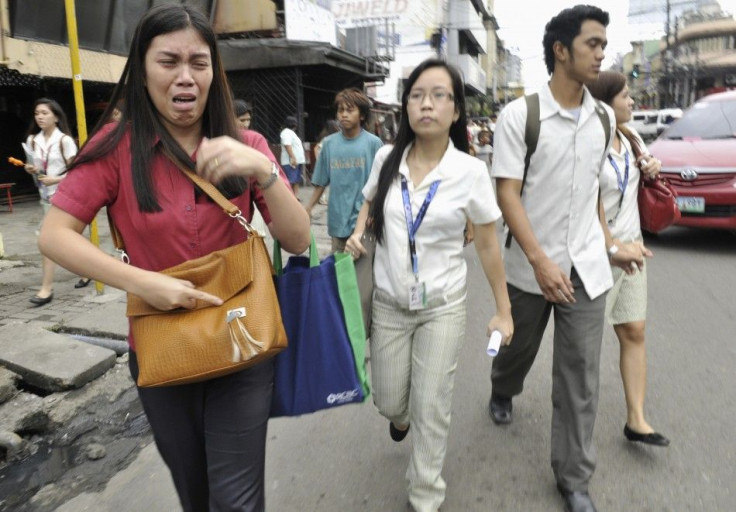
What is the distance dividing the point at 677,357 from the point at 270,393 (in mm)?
3579

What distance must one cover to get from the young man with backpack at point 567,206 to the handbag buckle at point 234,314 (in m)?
1.44

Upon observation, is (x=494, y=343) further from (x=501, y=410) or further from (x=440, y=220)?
(x=501, y=410)

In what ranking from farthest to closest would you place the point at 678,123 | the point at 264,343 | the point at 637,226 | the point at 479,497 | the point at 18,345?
the point at 678,123, the point at 18,345, the point at 637,226, the point at 479,497, the point at 264,343

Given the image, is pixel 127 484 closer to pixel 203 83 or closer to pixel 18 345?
pixel 18 345

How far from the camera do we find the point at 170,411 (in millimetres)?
1773

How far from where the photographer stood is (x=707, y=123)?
28.5ft

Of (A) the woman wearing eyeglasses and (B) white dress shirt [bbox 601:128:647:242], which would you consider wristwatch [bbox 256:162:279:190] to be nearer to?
(A) the woman wearing eyeglasses

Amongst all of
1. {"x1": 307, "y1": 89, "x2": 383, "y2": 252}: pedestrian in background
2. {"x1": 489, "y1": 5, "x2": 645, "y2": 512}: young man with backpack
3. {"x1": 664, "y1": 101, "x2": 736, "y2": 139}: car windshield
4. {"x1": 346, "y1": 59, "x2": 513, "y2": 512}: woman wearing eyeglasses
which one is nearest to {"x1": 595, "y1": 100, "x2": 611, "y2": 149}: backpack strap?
{"x1": 489, "y1": 5, "x2": 645, "y2": 512}: young man with backpack

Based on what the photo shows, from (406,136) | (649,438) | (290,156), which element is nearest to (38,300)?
(406,136)

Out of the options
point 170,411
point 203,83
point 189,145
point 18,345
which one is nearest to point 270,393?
point 170,411

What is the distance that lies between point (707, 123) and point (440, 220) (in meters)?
7.90

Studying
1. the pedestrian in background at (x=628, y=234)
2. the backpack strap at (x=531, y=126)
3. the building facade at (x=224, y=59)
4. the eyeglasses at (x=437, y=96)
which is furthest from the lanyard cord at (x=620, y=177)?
the building facade at (x=224, y=59)

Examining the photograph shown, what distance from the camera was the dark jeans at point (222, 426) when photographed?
174 centimetres

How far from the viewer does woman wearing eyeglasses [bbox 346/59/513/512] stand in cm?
246
